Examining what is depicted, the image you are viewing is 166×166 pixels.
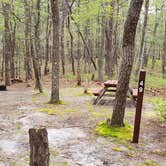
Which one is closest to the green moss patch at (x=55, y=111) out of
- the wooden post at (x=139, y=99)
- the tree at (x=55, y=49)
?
the tree at (x=55, y=49)

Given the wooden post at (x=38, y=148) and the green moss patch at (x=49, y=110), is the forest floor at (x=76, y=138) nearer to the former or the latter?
the green moss patch at (x=49, y=110)

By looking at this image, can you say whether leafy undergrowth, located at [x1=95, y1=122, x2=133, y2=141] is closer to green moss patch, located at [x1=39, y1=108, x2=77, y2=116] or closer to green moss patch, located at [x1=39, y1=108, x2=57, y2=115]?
green moss patch, located at [x1=39, y1=108, x2=77, y2=116]

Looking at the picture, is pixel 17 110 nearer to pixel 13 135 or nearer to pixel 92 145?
pixel 13 135

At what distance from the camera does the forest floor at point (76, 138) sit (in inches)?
210

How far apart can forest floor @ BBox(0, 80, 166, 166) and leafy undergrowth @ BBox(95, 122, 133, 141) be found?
19 centimetres

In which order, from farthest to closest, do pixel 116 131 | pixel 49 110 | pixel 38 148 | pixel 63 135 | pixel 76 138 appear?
pixel 49 110 → pixel 116 131 → pixel 63 135 → pixel 76 138 → pixel 38 148

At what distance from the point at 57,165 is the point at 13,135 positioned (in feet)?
6.60

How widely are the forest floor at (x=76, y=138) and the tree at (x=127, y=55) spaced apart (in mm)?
838

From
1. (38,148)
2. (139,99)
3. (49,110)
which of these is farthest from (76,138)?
(38,148)

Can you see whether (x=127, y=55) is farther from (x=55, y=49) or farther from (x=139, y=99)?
(x=55, y=49)

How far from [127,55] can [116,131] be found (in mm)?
1822

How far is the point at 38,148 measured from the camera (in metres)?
3.37

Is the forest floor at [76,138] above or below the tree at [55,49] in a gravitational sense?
below

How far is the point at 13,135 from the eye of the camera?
6.62 m
